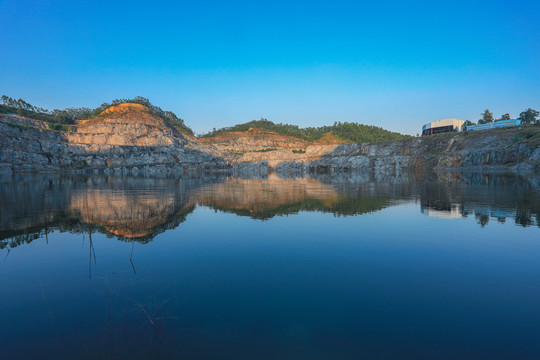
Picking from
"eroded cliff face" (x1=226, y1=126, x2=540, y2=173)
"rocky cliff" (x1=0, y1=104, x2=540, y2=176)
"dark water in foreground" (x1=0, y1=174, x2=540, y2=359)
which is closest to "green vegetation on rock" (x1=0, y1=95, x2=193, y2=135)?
"rocky cliff" (x1=0, y1=104, x2=540, y2=176)

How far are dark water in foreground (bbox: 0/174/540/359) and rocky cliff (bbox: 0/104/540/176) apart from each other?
72135 mm

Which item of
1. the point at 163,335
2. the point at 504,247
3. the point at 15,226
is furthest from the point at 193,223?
the point at 504,247

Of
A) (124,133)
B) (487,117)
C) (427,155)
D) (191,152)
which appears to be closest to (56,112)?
(124,133)

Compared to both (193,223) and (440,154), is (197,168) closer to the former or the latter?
(440,154)

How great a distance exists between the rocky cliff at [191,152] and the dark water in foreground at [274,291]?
72.1 meters

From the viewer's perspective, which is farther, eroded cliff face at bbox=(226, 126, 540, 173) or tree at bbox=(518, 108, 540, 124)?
tree at bbox=(518, 108, 540, 124)

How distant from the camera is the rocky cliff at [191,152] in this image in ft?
252

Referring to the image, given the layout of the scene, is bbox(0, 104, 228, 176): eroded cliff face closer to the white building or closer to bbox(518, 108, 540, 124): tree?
the white building

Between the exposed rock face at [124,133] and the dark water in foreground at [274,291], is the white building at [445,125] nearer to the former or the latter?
the dark water in foreground at [274,291]

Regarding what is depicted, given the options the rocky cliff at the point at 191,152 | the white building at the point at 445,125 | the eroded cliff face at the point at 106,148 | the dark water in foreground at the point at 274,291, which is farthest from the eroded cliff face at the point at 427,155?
the dark water in foreground at the point at 274,291

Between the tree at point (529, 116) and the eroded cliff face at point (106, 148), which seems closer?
the eroded cliff face at point (106, 148)

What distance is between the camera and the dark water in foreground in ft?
16.4

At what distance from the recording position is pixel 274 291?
23.2 ft

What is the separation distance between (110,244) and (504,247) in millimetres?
16378
